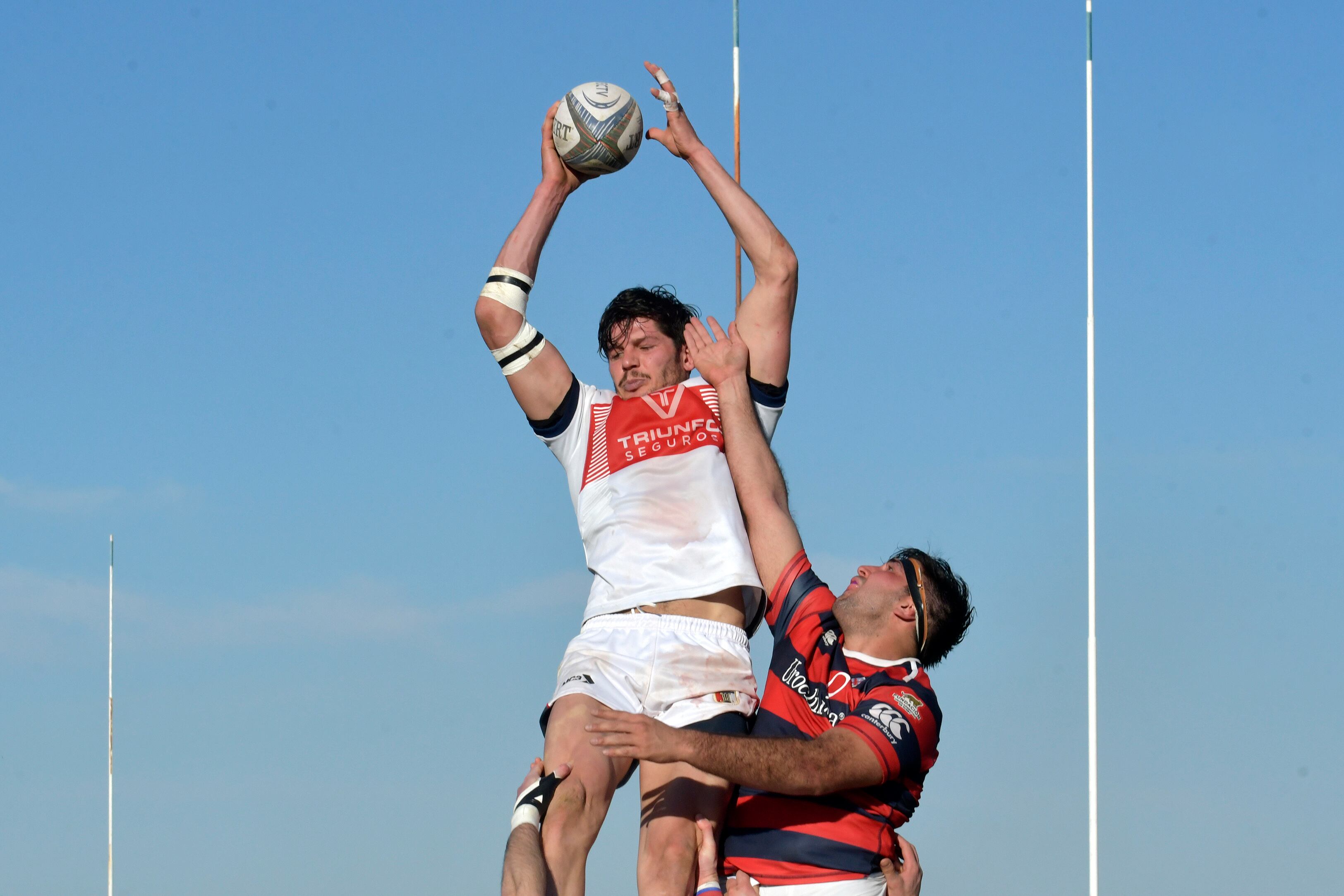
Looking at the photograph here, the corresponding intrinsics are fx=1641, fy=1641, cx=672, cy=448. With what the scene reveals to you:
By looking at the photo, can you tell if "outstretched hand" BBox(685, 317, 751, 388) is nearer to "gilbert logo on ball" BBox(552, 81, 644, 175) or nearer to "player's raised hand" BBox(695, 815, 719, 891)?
"gilbert logo on ball" BBox(552, 81, 644, 175)

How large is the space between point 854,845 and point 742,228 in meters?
2.87

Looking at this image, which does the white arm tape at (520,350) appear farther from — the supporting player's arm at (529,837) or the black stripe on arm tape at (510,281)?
the supporting player's arm at (529,837)

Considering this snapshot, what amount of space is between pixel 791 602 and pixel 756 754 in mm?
1363

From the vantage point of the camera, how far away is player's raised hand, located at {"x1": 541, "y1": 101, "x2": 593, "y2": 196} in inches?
309

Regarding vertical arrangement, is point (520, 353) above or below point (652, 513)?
above

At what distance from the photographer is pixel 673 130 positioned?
316 inches

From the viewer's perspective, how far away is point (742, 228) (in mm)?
7746

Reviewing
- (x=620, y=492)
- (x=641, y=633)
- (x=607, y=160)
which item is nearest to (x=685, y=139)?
(x=607, y=160)

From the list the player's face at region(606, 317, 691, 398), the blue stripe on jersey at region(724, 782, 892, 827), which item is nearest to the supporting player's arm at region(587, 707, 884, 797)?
the blue stripe on jersey at region(724, 782, 892, 827)

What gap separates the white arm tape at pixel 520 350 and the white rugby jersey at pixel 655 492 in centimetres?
28

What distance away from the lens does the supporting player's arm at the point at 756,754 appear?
5848 millimetres

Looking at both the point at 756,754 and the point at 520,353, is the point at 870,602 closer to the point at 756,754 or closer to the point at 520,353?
→ the point at 756,754

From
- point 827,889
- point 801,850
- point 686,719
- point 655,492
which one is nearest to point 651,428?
point 655,492

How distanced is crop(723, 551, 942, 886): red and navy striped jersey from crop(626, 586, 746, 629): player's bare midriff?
0.33m
